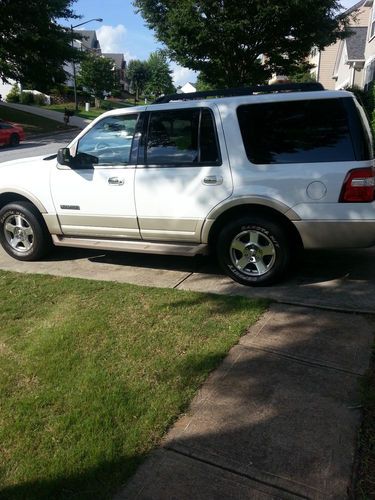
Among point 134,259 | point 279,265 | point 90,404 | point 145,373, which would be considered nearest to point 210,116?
point 279,265

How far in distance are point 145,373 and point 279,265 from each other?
1.92m

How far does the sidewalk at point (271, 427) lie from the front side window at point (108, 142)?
246 cm

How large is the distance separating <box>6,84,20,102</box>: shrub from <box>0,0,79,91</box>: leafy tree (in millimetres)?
19758

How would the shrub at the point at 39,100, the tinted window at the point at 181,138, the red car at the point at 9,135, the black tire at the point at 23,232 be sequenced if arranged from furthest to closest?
1. the shrub at the point at 39,100
2. the red car at the point at 9,135
3. the black tire at the point at 23,232
4. the tinted window at the point at 181,138

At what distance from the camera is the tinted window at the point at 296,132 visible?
4113 mm

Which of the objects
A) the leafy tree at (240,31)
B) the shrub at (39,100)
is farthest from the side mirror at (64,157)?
the shrub at (39,100)

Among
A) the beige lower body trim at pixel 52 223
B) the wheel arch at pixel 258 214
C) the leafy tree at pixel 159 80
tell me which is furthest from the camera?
the leafy tree at pixel 159 80

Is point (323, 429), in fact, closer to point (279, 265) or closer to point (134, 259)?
point (279, 265)

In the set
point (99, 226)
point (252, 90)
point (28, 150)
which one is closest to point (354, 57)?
point (28, 150)

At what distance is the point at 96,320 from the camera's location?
3949mm

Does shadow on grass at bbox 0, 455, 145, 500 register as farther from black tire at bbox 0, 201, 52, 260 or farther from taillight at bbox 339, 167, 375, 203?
black tire at bbox 0, 201, 52, 260

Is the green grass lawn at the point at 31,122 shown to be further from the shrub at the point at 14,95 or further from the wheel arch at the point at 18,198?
the wheel arch at the point at 18,198

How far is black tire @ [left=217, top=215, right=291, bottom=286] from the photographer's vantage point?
446 centimetres

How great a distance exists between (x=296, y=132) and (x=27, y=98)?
172ft
